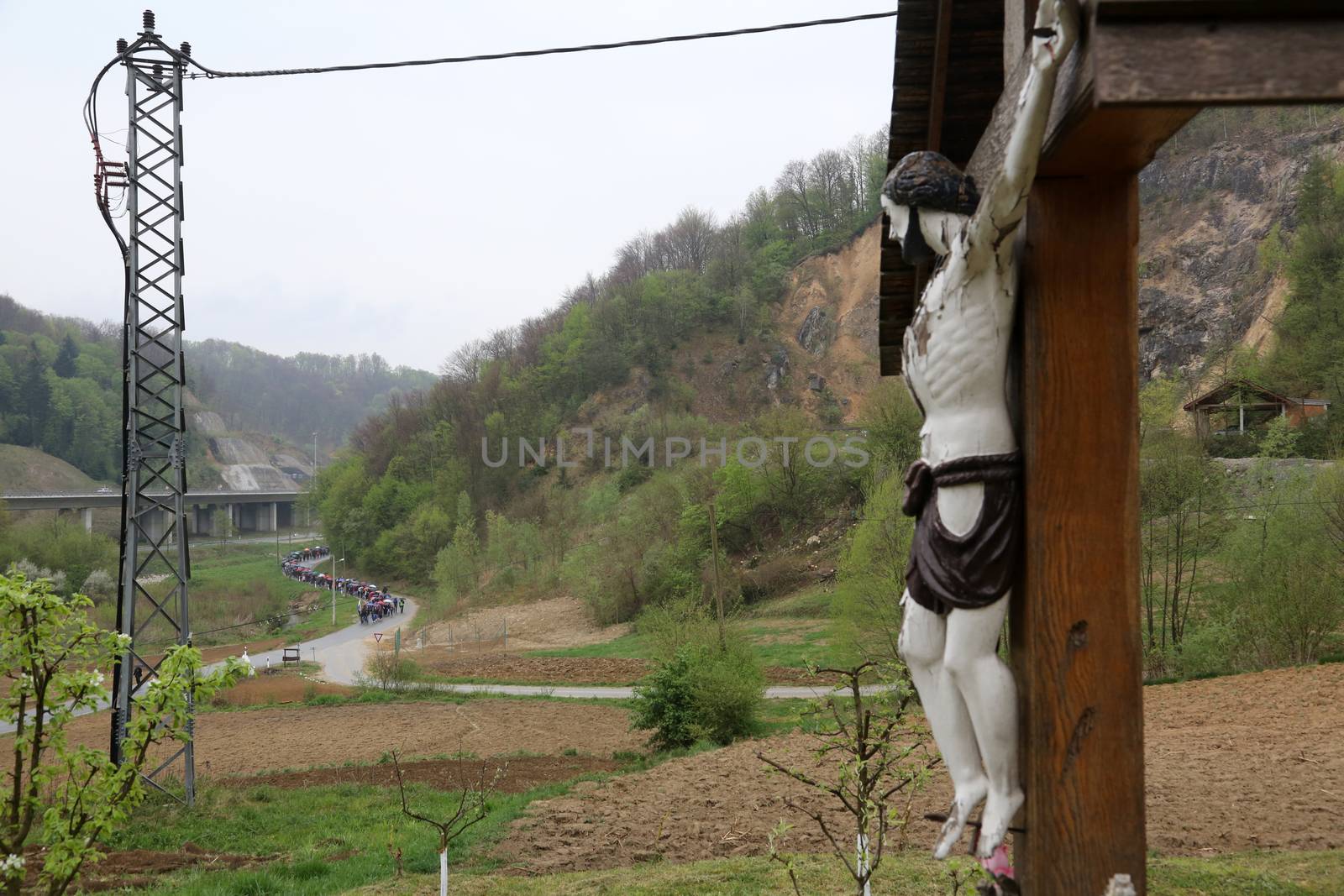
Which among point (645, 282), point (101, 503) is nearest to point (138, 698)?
point (101, 503)

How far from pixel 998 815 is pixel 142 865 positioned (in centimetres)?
953

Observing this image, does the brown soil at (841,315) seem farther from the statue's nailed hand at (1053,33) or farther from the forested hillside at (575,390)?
the statue's nailed hand at (1053,33)

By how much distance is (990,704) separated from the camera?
90.0 inches

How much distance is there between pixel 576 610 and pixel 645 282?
37.8 meters

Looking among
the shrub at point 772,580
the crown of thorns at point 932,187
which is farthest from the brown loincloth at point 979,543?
the shrub at point 772,580

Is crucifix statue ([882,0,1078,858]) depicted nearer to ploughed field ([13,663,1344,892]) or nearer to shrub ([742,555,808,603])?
ploughed field ([13,663,1344,892])

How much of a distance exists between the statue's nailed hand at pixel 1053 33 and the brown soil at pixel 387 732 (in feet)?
52.4

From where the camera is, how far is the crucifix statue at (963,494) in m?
2.28

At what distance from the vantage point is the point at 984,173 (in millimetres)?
2406

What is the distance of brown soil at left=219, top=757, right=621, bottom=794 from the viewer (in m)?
14.0

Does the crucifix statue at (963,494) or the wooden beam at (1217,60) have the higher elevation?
the wooden beam at (1217,60)

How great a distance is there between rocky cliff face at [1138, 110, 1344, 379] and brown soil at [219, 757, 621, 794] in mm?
39079

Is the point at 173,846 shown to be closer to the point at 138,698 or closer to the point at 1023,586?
the point at 138,698

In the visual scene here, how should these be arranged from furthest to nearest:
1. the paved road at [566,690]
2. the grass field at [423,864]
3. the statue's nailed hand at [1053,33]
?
1. the paved road at [566,690]
2. the grass field at [423,864]
3. the statue's nailed hand at [1053,33]
